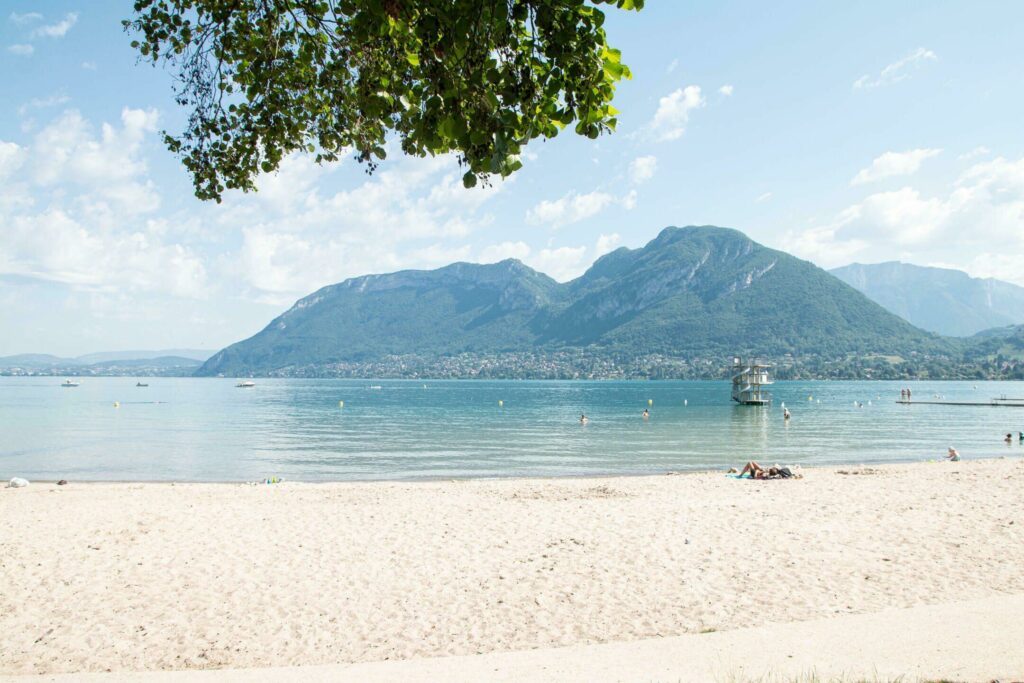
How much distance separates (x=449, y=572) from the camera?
1045 centimetres

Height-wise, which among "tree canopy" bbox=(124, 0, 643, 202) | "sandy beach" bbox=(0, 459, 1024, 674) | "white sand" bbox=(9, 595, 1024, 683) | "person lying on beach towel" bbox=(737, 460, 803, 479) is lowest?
"person lying on beach towel" bbox=(737, 460, 803, 479)

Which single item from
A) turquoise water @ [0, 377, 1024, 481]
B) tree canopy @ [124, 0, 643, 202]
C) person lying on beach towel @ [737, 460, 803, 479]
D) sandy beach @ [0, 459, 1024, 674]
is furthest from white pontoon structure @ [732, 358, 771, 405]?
tree canopy @ [124, 0, 643, 202]

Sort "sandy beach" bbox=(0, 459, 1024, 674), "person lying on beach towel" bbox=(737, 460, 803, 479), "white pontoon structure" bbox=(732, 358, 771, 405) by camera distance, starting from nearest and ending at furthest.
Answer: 1. "sandy beach" bbox=(0, 459, 1024, 674)
2. "person lying on beach towel" bbox=(737, 460, 803, 479)
3. "white pontoon structure" bbox=(732, 358, 771, 405)

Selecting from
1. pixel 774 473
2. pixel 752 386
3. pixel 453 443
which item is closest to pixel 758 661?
pixel 774 473

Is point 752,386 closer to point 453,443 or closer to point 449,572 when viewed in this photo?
point 453,443

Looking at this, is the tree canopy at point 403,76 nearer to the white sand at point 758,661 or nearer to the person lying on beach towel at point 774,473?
the white sand at point 758,661

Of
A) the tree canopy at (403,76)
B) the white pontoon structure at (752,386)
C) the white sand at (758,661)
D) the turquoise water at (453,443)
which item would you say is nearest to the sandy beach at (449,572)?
the white sand at (758,661)

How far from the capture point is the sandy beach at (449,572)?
26.3 feet

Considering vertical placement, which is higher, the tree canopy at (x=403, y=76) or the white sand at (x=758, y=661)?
the tree canopy at (x=403, y=76)

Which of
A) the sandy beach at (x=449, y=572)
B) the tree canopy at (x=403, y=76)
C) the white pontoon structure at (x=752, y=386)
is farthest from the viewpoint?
the white pontoon structure at (x=752, y=386)

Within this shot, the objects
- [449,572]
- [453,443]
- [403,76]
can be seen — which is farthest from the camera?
[453,443]

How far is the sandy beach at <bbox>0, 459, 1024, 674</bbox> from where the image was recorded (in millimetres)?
8008

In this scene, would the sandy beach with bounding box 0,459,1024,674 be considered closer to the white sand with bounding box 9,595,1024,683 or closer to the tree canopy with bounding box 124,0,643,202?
the white sand with bounding box 9,595,1024,683

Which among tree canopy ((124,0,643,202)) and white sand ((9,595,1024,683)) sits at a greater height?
tree canopy ((124,0,643,202))
